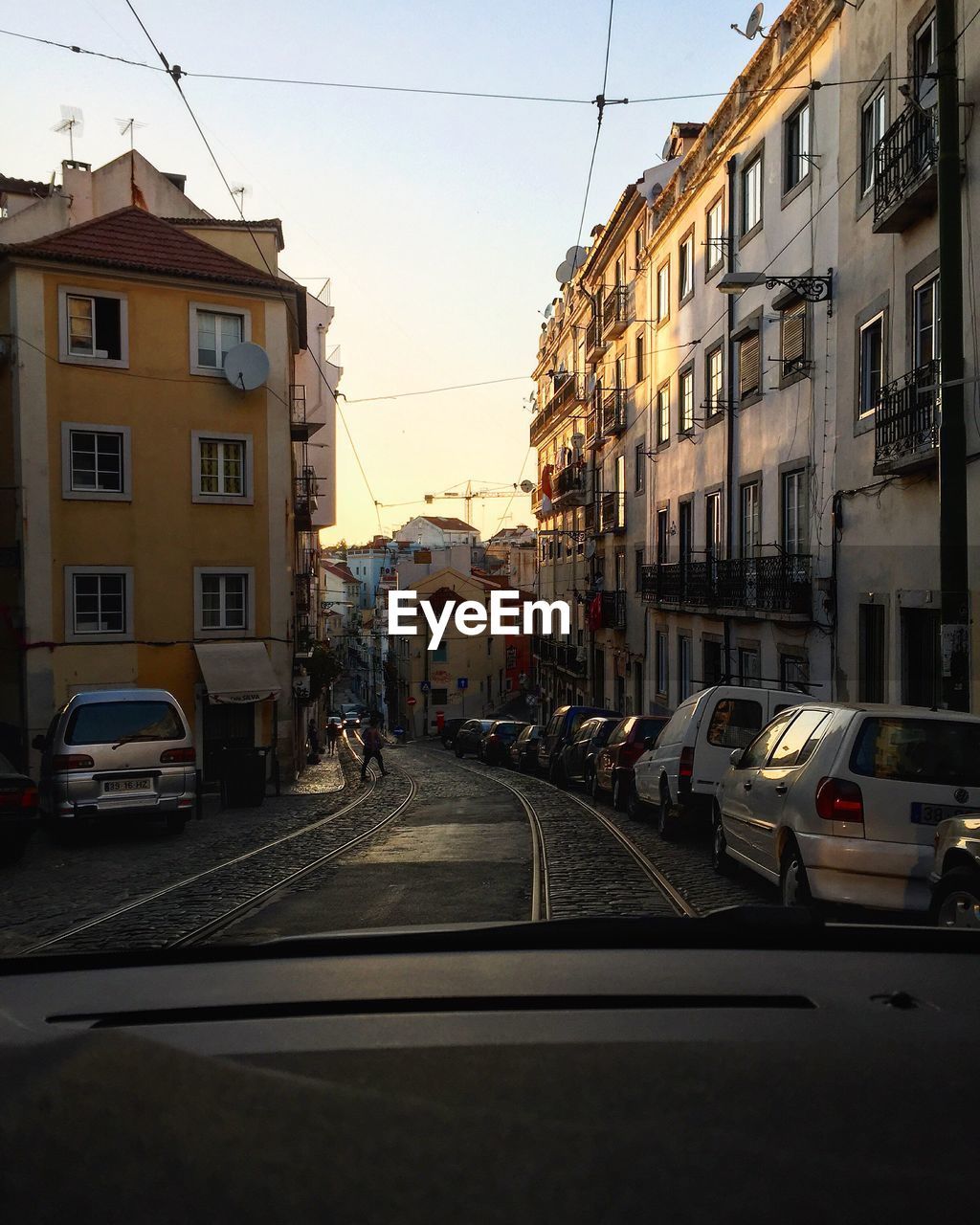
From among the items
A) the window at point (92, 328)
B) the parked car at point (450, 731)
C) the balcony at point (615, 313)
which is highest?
the balcony at point (615, 313)

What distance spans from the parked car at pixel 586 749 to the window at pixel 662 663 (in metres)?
8.48

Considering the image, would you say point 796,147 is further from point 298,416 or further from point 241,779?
point 298,416

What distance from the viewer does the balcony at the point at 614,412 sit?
40406mm

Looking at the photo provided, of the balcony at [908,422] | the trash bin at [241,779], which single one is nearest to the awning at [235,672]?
the trash bin at [241,779]

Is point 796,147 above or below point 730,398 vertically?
above

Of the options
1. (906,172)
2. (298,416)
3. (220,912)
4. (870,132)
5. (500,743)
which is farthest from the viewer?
(500,743)

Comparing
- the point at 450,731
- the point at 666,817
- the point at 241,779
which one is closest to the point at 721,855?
the point at 666,817

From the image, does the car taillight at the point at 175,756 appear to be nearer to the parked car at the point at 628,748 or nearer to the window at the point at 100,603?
the parked car at the point at 628,748

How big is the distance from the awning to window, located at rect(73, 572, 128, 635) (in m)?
1.96

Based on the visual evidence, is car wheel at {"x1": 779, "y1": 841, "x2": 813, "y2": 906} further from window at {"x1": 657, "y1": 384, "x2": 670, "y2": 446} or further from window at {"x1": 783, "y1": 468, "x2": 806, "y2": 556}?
window at {"x1": 657, "y1": 384, "x2": 670, "y2": 446}

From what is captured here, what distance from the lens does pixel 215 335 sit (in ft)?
93.2

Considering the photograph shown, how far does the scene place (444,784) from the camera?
26.8m

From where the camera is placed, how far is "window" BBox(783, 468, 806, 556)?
2159 centimetres

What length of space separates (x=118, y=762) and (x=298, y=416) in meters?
23.4
